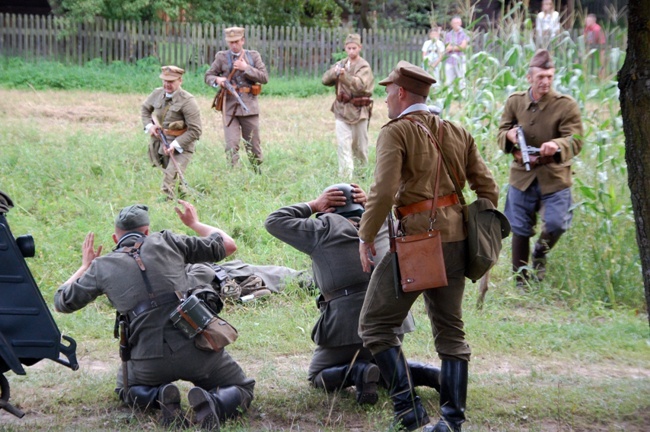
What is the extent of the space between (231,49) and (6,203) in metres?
7.90

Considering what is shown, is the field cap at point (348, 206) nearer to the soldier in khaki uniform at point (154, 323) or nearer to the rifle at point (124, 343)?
the soldier in khaki uniform at point (154, 323)

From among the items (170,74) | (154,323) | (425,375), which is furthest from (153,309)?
(170,74)

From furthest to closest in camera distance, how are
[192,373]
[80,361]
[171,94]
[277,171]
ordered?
[277,171], [171,94], [80,361], [192,373]

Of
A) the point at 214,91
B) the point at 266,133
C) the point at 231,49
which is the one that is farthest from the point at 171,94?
the point at 214,91

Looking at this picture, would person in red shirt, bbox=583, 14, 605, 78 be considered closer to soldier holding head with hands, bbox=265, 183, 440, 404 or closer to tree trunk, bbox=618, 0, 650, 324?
tree trunk, bbox=618, 0, 650, 324

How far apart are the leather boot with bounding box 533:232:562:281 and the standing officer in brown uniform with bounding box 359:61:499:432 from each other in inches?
130

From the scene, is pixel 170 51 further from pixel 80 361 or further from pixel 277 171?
pixel 80 361

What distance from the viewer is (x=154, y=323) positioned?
4859 mm

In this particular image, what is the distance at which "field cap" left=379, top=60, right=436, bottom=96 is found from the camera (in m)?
4.47

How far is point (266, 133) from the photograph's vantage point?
1487cm

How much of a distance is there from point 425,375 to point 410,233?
46.3 inches

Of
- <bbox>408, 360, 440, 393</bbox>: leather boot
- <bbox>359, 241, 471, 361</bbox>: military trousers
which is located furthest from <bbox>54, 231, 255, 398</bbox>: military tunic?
<bbox>408, 360, 440, 393</bbox>: leather boot

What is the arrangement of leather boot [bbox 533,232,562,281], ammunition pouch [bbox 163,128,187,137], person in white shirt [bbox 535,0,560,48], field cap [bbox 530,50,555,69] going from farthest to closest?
ammunition pouch [bbox 163,128,187,137]
person in white shirt [bbox 535,0,560,48]
leather boot [bbox 533,232,562,281]
field cap [bbox 530,50,555,69]

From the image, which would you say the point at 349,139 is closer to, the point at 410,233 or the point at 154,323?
the point at 154,323
